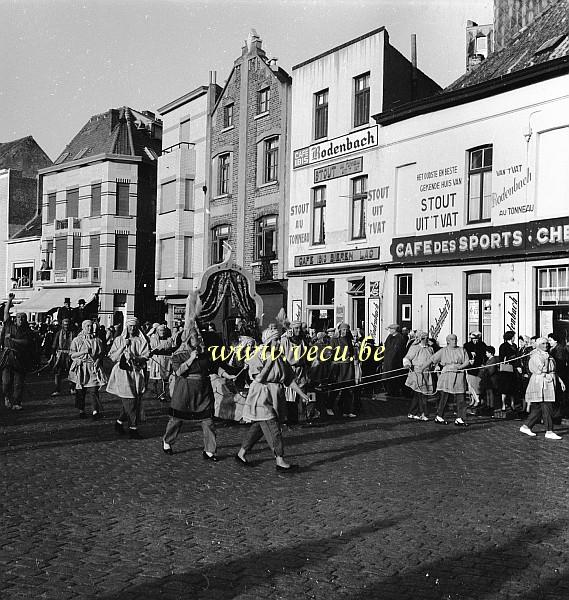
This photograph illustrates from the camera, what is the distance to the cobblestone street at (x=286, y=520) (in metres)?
5.47

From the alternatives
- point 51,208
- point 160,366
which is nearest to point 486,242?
point 160,366

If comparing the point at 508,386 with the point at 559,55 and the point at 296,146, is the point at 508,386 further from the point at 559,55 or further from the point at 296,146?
the point at 296,146

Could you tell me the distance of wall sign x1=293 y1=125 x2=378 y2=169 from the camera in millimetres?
24750

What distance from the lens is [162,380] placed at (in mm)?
18250

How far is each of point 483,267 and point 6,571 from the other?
16880 millimetres

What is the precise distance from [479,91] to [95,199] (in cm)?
2784

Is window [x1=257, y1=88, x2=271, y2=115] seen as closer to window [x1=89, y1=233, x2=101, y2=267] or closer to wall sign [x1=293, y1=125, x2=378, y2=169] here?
wall sign [x1=293, y1=125, x2=378, y2=169]

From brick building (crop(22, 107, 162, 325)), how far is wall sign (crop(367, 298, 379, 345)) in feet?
65.7

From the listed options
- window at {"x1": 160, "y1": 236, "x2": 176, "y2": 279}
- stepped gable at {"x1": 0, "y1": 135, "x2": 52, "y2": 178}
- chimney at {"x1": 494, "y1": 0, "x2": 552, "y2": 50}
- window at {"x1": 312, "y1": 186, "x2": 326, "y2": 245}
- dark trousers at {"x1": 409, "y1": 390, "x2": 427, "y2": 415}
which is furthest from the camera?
stepped gable at {"x1": 0, "y1": 135, "x2": 52, "y2": 178}

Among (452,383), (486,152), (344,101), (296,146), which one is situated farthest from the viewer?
(296,146)

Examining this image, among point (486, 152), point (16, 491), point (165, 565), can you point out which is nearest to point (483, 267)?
point (486, 152)

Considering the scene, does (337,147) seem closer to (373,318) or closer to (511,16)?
(373,318)

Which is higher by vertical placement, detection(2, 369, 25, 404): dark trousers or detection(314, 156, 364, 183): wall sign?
detection(314, 156, 364, 183): wall sign

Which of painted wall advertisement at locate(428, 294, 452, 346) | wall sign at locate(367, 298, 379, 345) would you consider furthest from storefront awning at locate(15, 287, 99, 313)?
painted wall advertisement at locate(428, 294, 452, 346)
